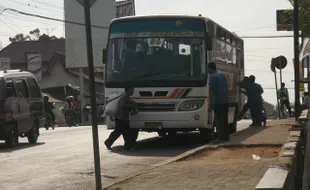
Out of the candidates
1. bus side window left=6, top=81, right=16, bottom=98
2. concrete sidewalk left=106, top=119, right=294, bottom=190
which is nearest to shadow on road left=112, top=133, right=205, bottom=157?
A: concrete sidewalk left=106, top=119, right=294, bottom=190

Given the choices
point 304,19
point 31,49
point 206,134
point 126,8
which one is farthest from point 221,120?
point 126,8

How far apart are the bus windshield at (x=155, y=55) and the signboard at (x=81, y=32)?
3836cm

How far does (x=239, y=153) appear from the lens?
37.2ft

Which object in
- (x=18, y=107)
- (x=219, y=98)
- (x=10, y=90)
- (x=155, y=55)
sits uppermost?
(x=155, y=55)

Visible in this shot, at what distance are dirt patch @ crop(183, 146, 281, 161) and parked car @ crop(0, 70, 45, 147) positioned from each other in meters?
5.96

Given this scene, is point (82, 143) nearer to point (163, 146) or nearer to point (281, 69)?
point (163, 146)

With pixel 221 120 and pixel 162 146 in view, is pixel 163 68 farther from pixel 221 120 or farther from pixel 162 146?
pixel 162 146

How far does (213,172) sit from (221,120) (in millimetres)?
4977

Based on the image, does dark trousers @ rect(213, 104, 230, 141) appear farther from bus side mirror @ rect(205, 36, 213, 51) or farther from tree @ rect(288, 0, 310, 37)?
tree @ rect(288, 0, 310, 37)

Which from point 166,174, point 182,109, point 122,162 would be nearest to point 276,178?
point 166,174

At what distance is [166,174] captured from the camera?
884 cm

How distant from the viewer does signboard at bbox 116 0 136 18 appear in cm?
6594

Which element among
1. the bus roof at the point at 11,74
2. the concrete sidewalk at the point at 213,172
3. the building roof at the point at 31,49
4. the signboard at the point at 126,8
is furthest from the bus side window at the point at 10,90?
the signboard at the point at 126,8

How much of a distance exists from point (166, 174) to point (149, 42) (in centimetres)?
607
